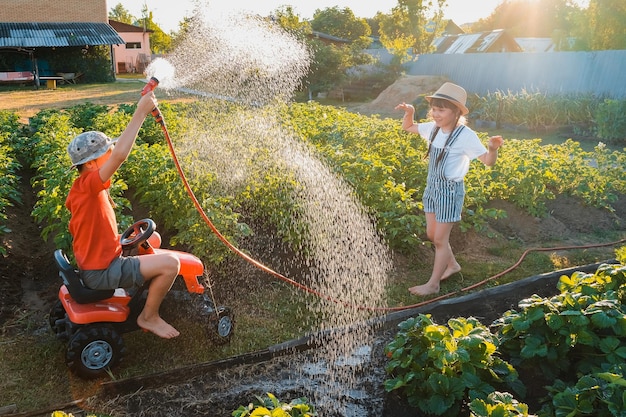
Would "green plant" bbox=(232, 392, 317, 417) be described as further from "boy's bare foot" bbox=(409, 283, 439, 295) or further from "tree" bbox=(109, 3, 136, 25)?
"tree" bbox=(109, 3, 136, 25)

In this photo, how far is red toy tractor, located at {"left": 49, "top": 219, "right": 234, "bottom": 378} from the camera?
3.55 m

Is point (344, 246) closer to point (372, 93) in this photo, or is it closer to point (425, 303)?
point (425, 303)

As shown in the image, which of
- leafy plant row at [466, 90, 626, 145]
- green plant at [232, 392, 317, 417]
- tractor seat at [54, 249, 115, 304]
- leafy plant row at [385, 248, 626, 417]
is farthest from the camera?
leafy plant row at [466, 90, 626, 145]

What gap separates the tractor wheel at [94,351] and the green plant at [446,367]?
164cm

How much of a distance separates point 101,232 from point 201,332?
110 centimetres

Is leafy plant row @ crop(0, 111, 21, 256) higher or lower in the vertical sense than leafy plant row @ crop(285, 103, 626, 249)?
lower

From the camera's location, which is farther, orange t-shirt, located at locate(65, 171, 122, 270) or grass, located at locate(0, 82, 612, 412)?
grass, located at locate(0, 82, 612, 412)

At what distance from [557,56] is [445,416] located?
67.5 ft

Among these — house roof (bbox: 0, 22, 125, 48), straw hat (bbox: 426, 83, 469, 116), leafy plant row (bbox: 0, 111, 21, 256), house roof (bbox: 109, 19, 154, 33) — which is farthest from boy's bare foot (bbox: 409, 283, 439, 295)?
house roof (bbox: 109, 19, 154, 33)

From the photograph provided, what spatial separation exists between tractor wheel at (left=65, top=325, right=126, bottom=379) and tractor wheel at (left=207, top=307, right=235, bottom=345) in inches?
23.1

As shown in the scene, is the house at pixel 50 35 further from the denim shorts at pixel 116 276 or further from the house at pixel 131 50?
the denim shorts at pixel 116 276

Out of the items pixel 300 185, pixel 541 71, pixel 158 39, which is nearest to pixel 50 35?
pixel 158 39

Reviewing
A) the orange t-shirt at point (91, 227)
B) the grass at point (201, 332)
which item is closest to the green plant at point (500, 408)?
the grass at point (201, 332)

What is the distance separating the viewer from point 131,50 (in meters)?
46.0
